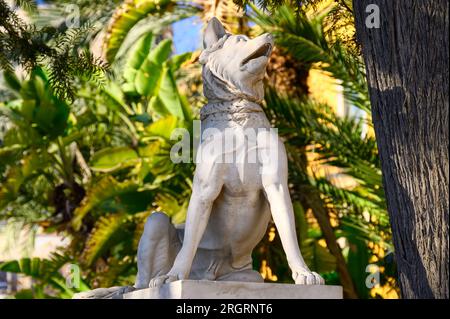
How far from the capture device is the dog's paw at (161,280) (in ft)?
22.9

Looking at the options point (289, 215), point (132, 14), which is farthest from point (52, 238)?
point (289, 215)

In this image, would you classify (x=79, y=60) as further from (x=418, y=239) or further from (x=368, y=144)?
(x=368, y=144)

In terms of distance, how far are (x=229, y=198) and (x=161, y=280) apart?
77cm

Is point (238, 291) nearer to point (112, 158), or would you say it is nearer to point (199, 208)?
point (199, 208)

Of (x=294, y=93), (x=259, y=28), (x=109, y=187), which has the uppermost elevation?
(x=259, y=28)

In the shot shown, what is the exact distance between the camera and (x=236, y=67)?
7.37 m

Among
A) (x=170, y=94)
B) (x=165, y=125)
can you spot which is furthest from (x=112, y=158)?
(x=165, y=125)

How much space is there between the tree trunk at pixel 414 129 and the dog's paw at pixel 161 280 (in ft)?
4.99

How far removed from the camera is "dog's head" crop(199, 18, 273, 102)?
735 cm

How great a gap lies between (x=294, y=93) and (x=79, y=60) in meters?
6.65

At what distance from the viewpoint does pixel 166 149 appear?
47.5 feet

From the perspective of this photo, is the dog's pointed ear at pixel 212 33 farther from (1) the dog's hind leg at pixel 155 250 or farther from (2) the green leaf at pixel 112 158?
(2) the green leaf at pixel 112 158

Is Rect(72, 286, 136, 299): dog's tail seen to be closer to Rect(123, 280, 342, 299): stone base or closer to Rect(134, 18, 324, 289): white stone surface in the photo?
Rect(134, 18, 324, 289): white stone surface

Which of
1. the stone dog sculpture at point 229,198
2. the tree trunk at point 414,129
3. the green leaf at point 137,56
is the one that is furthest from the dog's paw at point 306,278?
the green leaf at point 137,56
